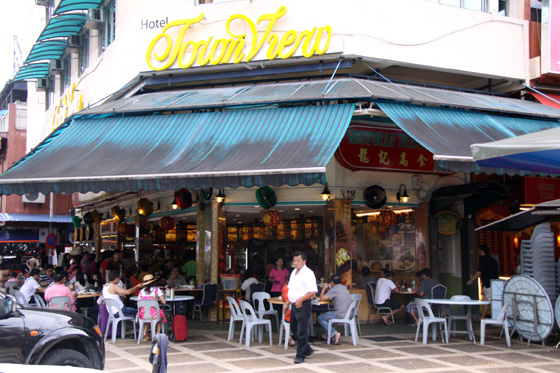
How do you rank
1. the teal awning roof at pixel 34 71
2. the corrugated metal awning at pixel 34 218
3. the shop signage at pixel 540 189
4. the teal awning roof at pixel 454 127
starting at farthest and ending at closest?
1. the corrugated metal awning at pixel 34 218
2. the teal awning roof at pixel 34 71
3. the shop signage at pixel 540 189
4. the teal awning roof at pixel 454 127

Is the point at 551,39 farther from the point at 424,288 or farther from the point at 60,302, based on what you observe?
the point at 60,302

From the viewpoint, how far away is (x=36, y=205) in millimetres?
30562

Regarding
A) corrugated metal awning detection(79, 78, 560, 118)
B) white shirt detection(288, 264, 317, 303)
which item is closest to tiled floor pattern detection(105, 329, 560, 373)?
white shirt detection(288, 264, 317, 303)

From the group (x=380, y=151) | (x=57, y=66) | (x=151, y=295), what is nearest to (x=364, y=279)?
(x=380, y=151)

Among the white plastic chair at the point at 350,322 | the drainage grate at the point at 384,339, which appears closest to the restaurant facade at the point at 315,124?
the drainage grate at the point at 384,339

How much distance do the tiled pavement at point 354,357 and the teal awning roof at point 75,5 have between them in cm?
1005

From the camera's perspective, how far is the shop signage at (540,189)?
14.4 meters

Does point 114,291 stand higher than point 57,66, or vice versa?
point 57,66

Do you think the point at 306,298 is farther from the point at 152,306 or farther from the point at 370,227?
the point at 370,227

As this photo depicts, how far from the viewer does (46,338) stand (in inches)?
247

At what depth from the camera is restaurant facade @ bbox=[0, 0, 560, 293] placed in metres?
10.6

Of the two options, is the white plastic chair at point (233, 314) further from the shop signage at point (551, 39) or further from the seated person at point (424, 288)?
the shop signage at point (551, 39)

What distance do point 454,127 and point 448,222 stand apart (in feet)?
13.0

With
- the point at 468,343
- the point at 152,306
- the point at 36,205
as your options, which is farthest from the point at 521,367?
the point at 36,205
